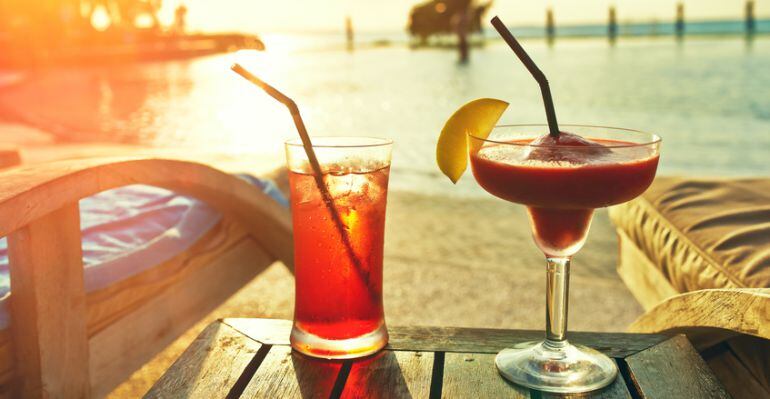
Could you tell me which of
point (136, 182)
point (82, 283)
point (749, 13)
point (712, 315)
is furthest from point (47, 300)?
point (749, 13)

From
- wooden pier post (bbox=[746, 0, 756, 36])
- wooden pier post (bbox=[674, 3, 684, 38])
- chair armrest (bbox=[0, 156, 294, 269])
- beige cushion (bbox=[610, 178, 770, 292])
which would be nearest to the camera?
chair armrest (bbox=[0, 156, 294, 269])

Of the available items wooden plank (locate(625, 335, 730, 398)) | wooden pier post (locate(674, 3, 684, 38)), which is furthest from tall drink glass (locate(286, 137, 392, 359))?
wooden pier post (locate(674, 3, 684, 38))

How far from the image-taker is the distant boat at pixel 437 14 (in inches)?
2233

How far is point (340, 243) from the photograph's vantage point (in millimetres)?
1291

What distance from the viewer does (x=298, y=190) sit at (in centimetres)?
131

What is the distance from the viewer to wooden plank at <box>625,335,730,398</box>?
1227 mm

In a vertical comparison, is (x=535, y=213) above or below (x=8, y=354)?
above

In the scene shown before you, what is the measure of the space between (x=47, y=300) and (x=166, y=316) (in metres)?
0.53

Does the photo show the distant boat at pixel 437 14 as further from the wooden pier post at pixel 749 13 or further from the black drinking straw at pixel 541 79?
the black drinking straw at pixel 541 79

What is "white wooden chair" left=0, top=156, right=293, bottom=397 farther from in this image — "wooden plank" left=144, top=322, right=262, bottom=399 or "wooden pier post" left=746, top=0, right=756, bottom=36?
"wooden pier post" left=746, top=0, right=756, bottom=36

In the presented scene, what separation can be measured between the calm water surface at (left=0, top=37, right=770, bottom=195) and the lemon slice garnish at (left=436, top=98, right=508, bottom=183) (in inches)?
14.3

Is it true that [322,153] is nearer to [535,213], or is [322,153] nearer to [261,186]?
[535,213]

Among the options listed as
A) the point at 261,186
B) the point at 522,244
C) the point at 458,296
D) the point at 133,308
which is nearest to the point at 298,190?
the point at 133,308

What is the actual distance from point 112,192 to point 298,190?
1.61 m
